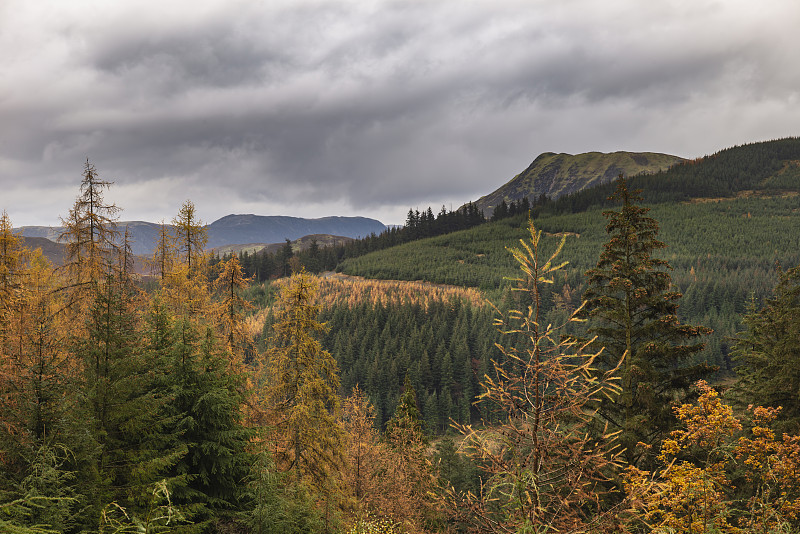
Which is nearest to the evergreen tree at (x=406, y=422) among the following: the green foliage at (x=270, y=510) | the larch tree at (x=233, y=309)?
the larch tree at (x=233, y=309)

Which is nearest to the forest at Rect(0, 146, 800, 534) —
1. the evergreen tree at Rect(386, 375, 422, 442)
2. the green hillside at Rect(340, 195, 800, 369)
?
the evergreen tree at Rect(386, 375, 422, 442)

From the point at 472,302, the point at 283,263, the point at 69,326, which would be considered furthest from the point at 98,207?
the point at 283,263

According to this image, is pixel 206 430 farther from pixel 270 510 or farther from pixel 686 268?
pixel 686 268

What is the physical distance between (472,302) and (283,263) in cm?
9117

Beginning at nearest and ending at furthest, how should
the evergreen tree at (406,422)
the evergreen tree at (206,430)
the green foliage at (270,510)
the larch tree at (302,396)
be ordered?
the green foliage at (270,510), the evergreen tree at (206,430), the larch tree at (302,396), the evergreen tree at (406,422)

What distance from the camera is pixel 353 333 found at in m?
110

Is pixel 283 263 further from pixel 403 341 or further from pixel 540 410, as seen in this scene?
pixel 540 410

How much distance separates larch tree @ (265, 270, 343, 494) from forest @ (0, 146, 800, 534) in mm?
107

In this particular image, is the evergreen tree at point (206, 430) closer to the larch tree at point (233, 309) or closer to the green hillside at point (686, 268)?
the larch tree at point (233, 309)

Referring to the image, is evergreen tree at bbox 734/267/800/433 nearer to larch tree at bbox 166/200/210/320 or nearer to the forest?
the forest

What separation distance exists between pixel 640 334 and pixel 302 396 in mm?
14357

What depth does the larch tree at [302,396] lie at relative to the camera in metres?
18.8

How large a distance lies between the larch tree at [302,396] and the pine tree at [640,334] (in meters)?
12.4

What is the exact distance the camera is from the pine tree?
13500 mm
